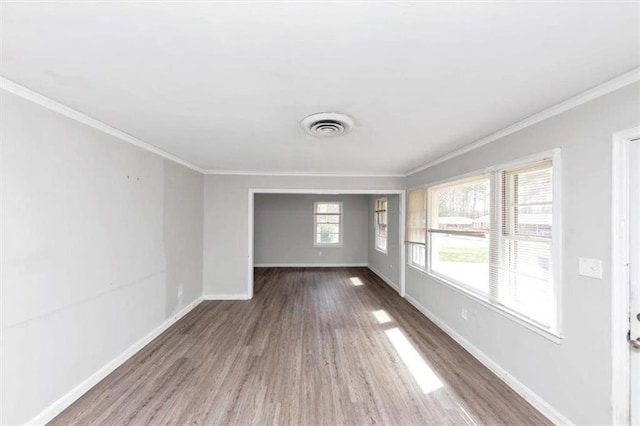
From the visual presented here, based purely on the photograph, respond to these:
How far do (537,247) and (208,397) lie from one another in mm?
3079

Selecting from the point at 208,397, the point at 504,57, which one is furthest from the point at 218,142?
the point at 504,57

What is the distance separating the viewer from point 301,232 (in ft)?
27.0

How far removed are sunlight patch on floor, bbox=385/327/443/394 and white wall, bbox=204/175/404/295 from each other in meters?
2.85

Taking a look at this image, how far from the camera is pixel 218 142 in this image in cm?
302

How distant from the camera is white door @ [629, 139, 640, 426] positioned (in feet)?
5.17

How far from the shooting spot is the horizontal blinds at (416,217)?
4309 millimetres

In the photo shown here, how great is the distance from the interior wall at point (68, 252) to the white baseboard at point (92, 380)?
47 mm

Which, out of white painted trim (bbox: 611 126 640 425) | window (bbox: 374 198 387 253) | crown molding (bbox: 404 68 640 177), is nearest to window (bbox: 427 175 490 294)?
crown molding (bbox: 404 68 640 177)

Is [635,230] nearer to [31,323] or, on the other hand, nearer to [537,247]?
[537,247]

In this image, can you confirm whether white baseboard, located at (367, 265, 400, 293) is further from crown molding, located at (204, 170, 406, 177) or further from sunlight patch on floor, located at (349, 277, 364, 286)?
crown molding, located at (204, 170, 406, 177)

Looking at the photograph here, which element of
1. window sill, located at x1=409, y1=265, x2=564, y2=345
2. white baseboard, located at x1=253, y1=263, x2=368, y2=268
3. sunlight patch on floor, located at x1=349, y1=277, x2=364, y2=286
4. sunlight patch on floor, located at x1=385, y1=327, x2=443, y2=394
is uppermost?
window sill, located at x1=409, y1=265, x2=564, y2=345

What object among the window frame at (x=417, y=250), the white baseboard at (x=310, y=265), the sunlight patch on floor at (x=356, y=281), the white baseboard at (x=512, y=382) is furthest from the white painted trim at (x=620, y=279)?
the white baseboard at (x=310, y=265)

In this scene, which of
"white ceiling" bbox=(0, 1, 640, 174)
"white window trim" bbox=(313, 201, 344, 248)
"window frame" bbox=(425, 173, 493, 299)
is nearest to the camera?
"white ceiling" bbox=(0, 1, 640, 174)

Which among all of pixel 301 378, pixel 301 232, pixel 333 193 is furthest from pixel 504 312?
pixel 301 232
